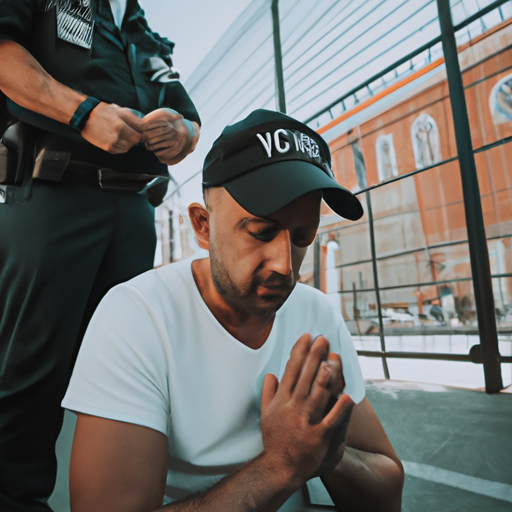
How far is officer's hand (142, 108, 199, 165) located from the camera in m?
0.89

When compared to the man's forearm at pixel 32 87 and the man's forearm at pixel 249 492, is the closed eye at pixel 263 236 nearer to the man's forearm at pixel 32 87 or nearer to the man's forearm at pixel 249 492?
the man's forearm at pixel 249 492

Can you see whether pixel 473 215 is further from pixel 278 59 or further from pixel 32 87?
pixel 32 87

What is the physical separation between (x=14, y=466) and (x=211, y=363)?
441 millimetres

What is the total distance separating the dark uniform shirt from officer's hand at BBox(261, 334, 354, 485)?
64 centimetres

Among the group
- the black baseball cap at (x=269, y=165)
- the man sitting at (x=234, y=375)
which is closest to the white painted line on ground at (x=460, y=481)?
the man sitting at (x=234, y=375)

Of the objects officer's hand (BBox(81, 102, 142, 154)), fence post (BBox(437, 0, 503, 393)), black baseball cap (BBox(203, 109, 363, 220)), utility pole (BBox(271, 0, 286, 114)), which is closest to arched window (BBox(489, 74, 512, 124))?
fence post (BBox(437, 0, 503, 393))

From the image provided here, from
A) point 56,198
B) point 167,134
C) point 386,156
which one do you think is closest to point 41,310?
point 56,198

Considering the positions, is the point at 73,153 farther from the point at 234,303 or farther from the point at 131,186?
the point at 234,303

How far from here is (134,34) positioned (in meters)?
1.02

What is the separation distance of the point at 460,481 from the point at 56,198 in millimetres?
1024

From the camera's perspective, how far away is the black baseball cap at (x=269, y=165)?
639 millimetres

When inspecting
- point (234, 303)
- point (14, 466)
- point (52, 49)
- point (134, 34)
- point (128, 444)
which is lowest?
point (14, 466)

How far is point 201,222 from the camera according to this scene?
759 millimetres

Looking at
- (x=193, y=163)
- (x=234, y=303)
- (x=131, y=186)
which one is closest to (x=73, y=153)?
(x=131, y=186)
